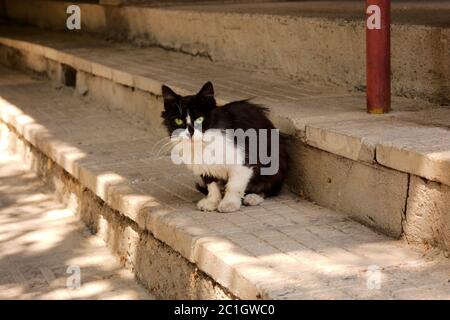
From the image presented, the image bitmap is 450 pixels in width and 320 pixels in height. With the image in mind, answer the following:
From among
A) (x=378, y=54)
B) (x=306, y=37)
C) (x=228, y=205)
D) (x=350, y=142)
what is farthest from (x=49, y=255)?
(x=306, y=37)

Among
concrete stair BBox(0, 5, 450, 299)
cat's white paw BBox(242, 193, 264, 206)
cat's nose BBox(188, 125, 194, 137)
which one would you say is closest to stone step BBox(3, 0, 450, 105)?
concrete stair BBox(0, 5, 450, 299)

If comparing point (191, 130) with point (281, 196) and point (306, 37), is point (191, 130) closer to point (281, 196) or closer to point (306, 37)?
point (281, 196)

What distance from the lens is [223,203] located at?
4.68m

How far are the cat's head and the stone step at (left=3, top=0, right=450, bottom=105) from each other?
154cm

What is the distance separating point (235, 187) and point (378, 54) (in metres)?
1.15

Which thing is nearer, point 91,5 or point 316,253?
point 316,253

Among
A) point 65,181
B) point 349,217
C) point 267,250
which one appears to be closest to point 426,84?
point 349,217

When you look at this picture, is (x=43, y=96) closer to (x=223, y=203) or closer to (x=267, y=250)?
(x=223, y=203)

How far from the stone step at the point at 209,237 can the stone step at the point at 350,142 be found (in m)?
0.11

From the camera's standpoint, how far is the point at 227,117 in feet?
15.2

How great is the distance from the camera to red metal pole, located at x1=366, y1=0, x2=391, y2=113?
16.1ft

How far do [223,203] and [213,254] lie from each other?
0.73m
